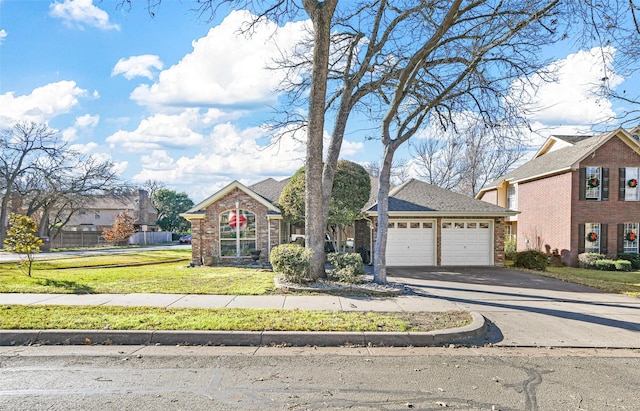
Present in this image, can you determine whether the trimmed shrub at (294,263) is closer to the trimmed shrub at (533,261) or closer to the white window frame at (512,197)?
the trimmed shrub at (533,261)

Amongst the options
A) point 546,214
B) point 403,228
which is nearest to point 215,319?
point 403,228

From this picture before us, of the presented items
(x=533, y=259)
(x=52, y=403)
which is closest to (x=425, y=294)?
(x=52, y=403)

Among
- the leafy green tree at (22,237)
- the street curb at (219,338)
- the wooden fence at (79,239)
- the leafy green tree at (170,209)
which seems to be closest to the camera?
the street curb at (219,338)

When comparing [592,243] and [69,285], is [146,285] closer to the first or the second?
[69,285]

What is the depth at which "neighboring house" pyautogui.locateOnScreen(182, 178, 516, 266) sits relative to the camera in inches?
688

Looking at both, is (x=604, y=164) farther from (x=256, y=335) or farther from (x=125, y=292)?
(x=125, y=292)

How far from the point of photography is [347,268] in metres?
11.4

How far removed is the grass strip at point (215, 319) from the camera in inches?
255

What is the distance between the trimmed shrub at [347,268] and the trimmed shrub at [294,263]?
3.42 ft

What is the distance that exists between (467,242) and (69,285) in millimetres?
15724

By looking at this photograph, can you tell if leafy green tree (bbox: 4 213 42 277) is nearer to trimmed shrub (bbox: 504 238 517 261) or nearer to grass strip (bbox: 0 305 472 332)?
grass strip (bbox: 0 305 472 332)

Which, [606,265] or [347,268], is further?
[606,265]

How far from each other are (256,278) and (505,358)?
8.59 m

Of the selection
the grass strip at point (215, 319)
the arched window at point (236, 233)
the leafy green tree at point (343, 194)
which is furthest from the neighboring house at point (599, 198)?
the arched window at point (236, 233)
